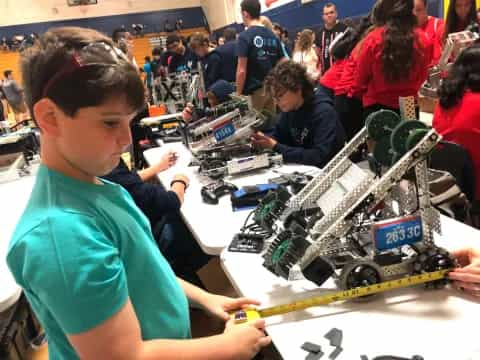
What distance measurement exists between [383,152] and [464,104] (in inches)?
43.8

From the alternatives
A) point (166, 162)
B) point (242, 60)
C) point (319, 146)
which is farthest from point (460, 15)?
point (166, 162)

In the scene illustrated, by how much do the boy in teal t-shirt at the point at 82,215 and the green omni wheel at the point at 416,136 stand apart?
700mm

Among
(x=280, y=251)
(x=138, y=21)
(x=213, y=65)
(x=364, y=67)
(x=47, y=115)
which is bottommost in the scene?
(x=280, y=251)

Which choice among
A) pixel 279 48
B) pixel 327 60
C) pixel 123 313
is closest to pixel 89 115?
pixel 123 313

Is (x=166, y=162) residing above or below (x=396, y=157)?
below

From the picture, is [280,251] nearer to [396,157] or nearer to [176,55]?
[396,157]

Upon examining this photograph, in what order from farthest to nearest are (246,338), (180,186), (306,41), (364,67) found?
(306,41), (364,67), (180,186), (246,338)

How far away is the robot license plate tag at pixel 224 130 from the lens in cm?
250

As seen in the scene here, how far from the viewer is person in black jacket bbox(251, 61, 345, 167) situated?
8.42 ft

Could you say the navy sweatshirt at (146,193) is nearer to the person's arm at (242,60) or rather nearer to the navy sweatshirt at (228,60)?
the person's arm at (242,60)

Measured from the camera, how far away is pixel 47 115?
0.75 m

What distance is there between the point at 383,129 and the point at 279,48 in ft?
11.1

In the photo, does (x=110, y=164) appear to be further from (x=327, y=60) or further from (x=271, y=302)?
(x=327, y=60)

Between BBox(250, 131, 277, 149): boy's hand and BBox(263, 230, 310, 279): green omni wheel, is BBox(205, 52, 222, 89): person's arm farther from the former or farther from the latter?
BBox(263, 230, 310, 279): green omni wheel
